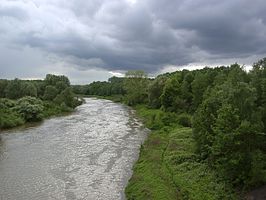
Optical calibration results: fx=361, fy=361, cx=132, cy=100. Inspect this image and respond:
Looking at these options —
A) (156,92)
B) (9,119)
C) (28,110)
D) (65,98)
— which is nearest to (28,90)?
(65,98)

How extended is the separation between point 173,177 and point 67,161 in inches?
554

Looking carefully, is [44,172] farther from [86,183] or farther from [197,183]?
[197,183]

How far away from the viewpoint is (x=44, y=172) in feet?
119

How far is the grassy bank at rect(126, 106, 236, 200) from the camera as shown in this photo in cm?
2741

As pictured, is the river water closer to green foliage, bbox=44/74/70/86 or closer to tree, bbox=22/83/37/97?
tree, bbox=22/83/37/97

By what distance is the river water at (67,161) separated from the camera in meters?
30.7

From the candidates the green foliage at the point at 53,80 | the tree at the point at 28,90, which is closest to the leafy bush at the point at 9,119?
the tree at the point at 28,90

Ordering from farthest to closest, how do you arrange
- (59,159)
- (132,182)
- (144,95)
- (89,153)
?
(144,95) → (89,153) → (59,159) → (132,182)

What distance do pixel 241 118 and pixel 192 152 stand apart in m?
11.0

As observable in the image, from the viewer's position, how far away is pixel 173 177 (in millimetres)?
31906

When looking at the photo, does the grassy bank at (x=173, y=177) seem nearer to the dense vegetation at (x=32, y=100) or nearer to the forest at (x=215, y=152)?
the forest at (x=215, y=152)

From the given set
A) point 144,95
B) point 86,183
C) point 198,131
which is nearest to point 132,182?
point 86,183

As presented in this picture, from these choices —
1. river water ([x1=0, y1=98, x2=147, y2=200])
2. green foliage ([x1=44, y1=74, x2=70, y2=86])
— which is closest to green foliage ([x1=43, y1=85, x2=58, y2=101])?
green foliage ([x1=44, y1=74, x2=70, y2=86])

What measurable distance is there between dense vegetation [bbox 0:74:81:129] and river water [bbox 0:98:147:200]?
10399 millimetres
